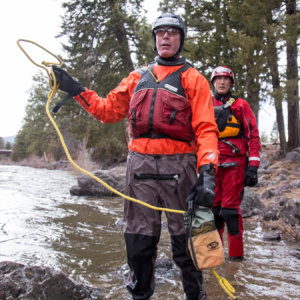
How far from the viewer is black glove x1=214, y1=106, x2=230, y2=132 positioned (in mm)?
4309

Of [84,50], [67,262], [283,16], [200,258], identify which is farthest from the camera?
[84,50]

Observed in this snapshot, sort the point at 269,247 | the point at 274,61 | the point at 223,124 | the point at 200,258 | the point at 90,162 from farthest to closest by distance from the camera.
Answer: the point at 90,162
the point at 274,61
the point at 269,247
the point at 223,124
the point at 200,258

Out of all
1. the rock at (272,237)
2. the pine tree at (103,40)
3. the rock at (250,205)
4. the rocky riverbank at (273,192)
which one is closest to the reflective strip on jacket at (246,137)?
the rock at (272,237)

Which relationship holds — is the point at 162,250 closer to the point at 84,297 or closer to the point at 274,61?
the point at 84,297

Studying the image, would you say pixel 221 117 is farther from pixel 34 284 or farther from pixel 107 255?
pixel 34 284

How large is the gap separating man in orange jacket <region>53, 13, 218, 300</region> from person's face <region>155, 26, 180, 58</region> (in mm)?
25

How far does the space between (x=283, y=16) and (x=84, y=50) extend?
12.5 metres

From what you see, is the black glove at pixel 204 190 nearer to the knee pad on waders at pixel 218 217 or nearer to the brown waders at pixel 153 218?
the brown waders at pixel 153 218

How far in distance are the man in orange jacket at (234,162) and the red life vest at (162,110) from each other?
164 centimetres

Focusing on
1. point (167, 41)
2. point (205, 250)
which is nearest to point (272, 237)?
point (205, 250)

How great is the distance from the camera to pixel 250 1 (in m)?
11.9

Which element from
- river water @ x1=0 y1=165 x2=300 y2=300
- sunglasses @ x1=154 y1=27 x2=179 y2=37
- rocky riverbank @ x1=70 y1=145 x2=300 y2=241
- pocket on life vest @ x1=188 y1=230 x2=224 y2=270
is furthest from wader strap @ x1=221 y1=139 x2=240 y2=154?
pocket on life vest @ x1=188 y1=230 x2=224 y2=270

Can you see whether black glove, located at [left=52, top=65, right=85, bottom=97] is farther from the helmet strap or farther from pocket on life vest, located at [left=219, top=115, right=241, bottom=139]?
pocket on life vest, located at [left=219, top=115, right=241, bottom=139]

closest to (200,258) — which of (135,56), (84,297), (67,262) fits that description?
(84,297)
